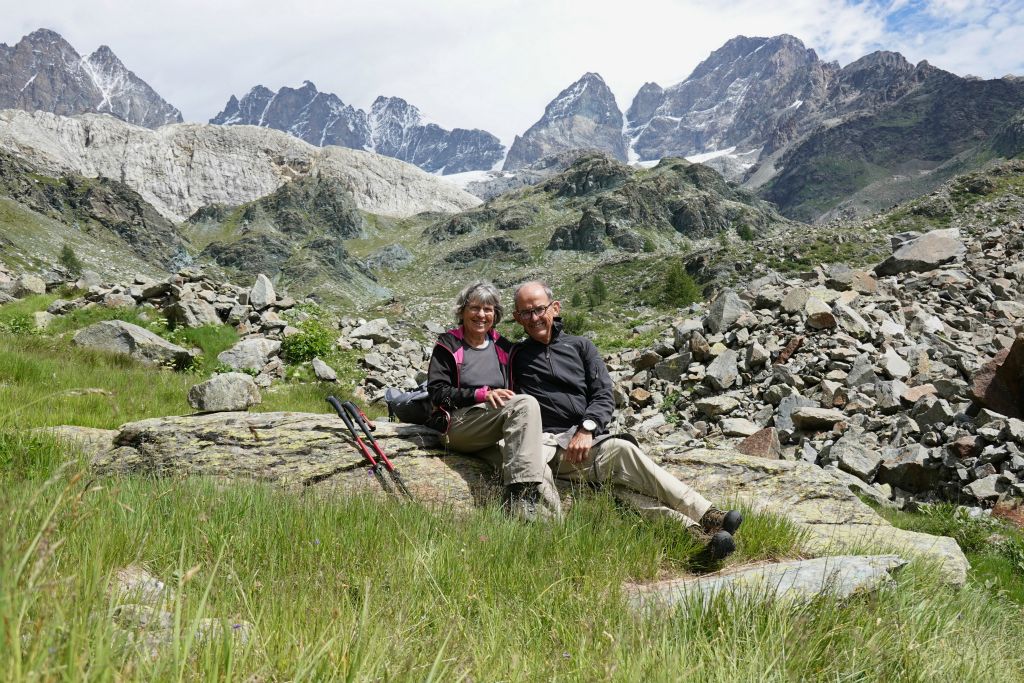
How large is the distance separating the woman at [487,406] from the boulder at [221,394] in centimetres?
530

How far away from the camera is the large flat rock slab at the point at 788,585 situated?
2902mm

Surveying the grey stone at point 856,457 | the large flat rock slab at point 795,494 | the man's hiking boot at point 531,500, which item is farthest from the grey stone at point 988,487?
the man's hiking boot at point 531,500

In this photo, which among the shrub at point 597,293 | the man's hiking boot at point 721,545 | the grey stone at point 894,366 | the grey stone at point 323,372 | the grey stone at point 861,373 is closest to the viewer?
the man's hiking boot at point 721,545

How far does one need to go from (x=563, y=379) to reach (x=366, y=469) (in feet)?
7.76

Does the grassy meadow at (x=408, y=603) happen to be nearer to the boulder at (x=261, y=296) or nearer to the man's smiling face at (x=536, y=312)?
the man's smiling face at (x=536, y=312)

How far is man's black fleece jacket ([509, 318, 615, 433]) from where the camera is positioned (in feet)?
19.4

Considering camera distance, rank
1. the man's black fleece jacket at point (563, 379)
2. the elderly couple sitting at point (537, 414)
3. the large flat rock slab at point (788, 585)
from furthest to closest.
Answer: the man's black fleece jacket at point (563, 379)
the elderly couple sitting at point (537, 414)
the large flat rock slab at point (788, 585)

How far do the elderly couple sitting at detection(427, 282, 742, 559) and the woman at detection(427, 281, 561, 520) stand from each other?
0.03ft

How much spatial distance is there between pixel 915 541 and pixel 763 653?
3678mm

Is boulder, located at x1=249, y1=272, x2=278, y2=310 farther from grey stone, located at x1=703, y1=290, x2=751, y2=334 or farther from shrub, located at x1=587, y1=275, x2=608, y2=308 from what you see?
shrub, located at x1=587, y1=275, x2=608, y2=308

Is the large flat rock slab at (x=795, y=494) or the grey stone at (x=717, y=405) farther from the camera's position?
the grey stone at (x=717, y=405)

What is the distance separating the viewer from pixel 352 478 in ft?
19.3

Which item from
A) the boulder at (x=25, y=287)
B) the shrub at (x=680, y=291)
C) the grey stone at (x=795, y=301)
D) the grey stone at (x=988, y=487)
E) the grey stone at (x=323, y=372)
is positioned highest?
the shrub at (x=680, y=291)

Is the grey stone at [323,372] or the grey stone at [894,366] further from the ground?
the grey stone at [894,366]
